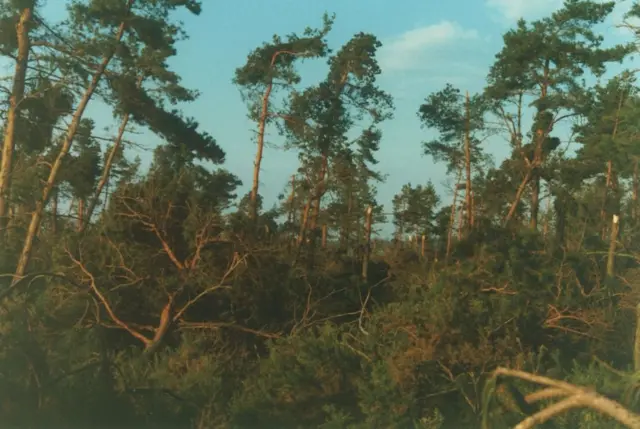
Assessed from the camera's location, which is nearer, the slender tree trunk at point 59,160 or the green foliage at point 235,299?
the green foliage at point 235,299

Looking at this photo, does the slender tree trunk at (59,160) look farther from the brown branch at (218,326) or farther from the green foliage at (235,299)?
the brown branch at (218,326)

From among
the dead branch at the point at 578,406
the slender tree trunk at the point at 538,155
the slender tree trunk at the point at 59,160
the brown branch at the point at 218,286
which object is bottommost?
the brown branch at the point at 218,286

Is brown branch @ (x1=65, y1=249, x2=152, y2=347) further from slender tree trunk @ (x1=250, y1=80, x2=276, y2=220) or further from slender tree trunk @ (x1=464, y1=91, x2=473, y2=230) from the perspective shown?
slender tree trunk @ (x1=464, y1=91, x2=473, y2=230)

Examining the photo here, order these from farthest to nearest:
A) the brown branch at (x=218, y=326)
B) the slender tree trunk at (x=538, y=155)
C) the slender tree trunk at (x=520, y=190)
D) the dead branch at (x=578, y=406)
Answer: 1. the slender tree trunk at (x=520, y=190)
2. the slender tree trunk at (x=538, y=155)
3. the brown branch at (x=218, y=326)
4. the dead branch at (x=578, y=406)

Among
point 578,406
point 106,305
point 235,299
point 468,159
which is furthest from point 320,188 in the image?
point 578,406

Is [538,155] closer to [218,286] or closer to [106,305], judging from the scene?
[218,286]

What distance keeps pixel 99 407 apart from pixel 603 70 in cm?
2147

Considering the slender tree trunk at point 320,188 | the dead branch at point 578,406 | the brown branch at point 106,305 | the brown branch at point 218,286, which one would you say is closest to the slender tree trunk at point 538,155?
the slender tree trunk at point 320,188

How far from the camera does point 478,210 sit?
2688cm

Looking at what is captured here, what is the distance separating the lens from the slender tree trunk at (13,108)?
11.8 m

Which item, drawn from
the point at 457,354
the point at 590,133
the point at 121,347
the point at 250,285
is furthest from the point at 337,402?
the point at 590,133

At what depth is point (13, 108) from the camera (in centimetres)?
1203

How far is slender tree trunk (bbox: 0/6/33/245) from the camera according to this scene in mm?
11820

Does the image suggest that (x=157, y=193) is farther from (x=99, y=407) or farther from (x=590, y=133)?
(x=590, y=133)
